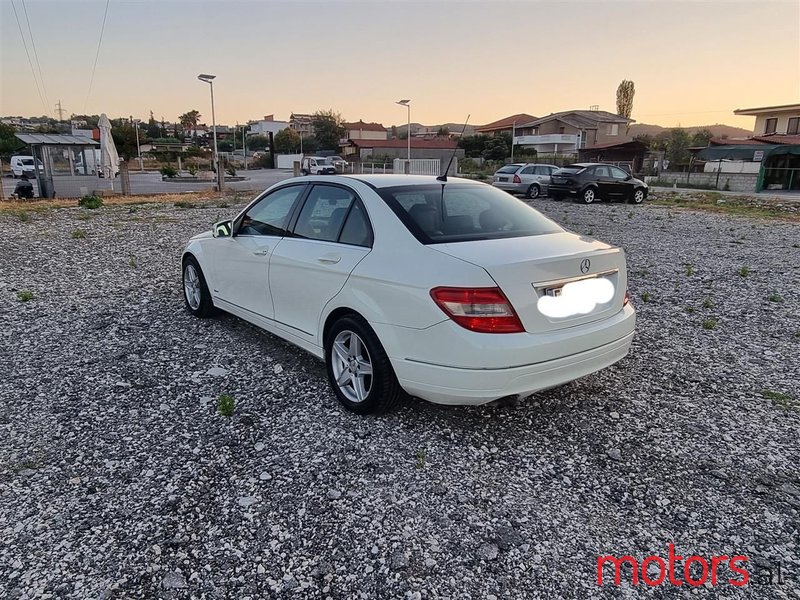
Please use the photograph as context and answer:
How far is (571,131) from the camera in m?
66.3

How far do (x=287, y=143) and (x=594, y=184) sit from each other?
6889 cm

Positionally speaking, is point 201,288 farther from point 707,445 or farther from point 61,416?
point 707,445

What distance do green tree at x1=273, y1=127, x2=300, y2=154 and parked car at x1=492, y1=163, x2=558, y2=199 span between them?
65.2 m

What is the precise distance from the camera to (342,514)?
8.66ft

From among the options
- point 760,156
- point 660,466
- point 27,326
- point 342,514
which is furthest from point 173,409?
point 760,156

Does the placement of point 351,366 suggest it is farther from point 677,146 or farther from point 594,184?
point 677,146

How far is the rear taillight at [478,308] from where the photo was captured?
2.87m

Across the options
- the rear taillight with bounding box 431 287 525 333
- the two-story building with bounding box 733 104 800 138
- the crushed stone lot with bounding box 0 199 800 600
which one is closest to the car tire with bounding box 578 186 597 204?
the crushed stone lot with bounding box 0 199 800 600

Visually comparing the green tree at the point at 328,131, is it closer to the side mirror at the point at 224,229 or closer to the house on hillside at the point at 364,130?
the house on hillside at the point at 364,130

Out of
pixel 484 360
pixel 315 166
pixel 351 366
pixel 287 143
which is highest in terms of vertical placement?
pixel 287 143

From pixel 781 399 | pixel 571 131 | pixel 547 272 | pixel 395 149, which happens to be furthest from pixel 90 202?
pixel 571 131

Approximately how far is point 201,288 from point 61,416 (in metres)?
2.09

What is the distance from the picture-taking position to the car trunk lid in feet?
9.60

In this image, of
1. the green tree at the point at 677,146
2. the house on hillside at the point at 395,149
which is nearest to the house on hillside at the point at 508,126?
the house on hillside at the point at 395,149
